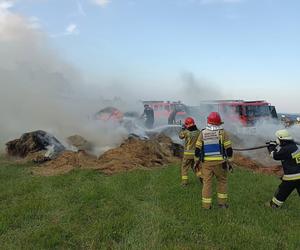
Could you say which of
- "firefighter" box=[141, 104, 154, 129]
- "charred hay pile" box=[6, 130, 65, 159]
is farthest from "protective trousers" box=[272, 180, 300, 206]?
"firefighter" box=[141, 104, 154, 129]

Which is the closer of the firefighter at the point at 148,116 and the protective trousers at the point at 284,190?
the protective trousers at the point at 284,190

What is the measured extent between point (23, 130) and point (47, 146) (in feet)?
25.5

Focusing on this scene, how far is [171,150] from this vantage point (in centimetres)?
1644

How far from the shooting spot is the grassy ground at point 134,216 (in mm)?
6641

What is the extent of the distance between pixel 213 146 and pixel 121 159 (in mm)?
5908

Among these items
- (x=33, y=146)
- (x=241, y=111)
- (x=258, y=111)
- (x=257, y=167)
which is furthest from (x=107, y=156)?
(x=258, y=111)

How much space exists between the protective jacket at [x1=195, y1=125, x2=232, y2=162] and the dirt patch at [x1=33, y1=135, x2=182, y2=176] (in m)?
4.68

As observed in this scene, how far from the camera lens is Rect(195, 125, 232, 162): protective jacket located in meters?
8.84

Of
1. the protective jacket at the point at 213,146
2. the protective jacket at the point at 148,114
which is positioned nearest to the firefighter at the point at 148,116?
the protective jacket at the point at 148,114

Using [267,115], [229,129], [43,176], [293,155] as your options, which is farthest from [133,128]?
[293,155]

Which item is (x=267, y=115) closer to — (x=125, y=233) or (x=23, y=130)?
(x=23, y=130)

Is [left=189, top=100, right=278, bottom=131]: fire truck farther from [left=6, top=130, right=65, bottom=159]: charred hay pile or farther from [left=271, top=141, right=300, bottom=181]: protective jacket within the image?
[left=271, top=141, right=300, bottom=181]: protective jacket

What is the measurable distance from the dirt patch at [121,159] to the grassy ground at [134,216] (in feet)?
5.90

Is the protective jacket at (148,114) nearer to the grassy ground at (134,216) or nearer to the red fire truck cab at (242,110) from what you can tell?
the red fire truck cab at (242,110)
